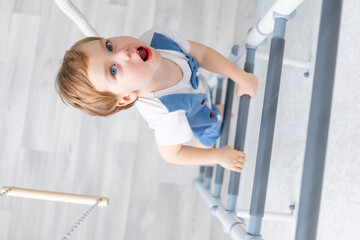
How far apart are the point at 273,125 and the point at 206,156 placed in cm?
25

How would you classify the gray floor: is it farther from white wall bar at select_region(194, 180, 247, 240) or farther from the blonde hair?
the blonde hair

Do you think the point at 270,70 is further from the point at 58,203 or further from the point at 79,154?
the point at 58,203

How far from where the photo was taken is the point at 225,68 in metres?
0.87

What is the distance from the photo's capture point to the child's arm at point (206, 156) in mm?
787

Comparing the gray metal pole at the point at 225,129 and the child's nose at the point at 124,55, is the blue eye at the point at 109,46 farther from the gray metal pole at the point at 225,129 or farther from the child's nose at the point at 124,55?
the gray metal pole at the point at 225,129

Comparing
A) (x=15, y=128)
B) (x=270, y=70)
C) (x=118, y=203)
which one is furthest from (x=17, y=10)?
(x=270, y=70)

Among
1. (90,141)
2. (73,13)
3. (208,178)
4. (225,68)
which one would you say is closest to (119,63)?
(73,13)

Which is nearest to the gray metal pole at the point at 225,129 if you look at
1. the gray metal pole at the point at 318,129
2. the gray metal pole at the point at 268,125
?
the gray metal pole at the point at 268,125

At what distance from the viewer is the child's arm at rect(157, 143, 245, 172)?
787 mm

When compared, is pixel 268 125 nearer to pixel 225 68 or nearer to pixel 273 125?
pixel 273 125

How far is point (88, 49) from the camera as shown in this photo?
0.71m

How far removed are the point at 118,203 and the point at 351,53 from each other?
3.38ft

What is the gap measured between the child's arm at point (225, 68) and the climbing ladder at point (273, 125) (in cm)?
3

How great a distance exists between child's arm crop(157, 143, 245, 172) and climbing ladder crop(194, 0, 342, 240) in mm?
29
